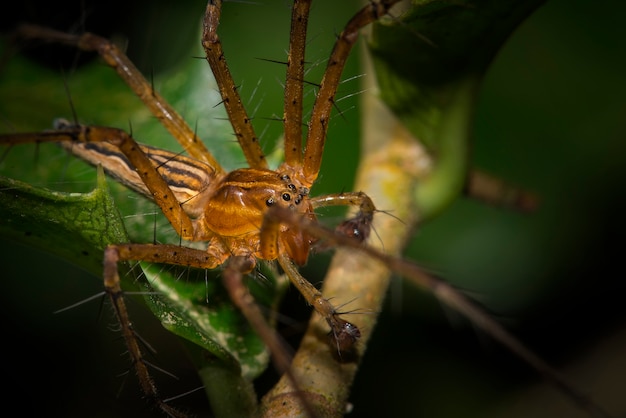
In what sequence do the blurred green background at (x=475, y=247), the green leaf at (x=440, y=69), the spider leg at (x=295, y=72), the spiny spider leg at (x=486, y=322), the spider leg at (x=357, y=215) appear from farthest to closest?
the blurred green background at (x=475, y=247), the spider leg at (x=295, y=72), the spider leg at (x=357, y=215), the green leaf at (x=440, y=69), the spiny spider leg at (x=486, y=322)

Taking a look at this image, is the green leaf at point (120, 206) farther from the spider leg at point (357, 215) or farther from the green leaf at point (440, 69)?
the green leaf at point (440, 69)

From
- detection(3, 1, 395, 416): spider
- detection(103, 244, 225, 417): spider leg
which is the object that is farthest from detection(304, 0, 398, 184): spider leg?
detection(103, 244, 225, 417): spider leg

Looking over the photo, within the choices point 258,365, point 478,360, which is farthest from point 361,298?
point 478,360

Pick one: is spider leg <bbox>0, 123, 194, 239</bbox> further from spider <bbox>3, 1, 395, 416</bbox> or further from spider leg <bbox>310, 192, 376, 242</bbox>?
spider leg <bbox>310, 192, 376, 242</bbox>

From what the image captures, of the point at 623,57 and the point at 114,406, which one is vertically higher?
the point at 623,57

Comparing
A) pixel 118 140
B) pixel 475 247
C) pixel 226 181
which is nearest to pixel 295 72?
pixel 226 181

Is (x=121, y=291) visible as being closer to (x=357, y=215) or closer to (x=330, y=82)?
(x=357, y=215)

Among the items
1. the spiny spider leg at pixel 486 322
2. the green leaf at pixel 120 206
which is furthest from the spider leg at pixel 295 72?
the spiny spider leg at pixel 486 322

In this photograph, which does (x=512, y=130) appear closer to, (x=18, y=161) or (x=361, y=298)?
(x=361, y=298)
